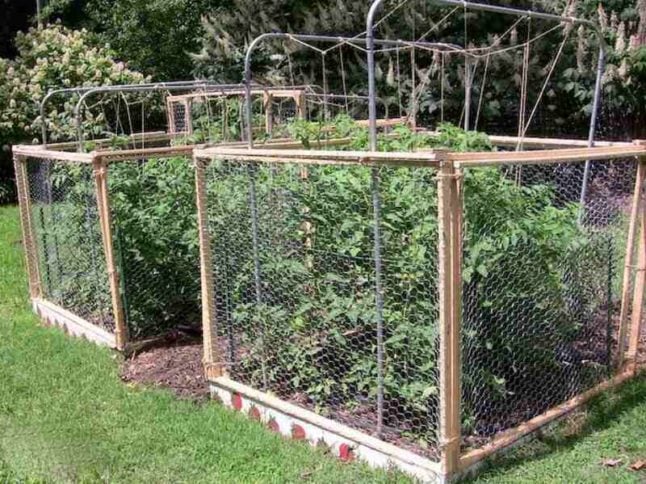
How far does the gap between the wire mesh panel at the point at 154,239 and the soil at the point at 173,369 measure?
22 cm

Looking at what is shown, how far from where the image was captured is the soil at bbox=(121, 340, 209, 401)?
15.7 ft

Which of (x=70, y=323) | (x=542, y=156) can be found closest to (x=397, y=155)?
(x=542, y=156)

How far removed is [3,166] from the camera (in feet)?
44.9

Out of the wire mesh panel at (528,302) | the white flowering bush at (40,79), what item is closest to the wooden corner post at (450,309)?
the wire mesh panel at (528,302)

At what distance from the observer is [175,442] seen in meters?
4.03

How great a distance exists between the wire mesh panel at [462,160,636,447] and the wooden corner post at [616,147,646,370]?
60mm

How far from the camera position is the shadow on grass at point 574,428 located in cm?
354

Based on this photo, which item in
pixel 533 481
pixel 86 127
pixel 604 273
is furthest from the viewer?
pixel 86 127

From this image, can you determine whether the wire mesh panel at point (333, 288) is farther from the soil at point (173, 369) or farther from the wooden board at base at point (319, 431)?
the soil at point (173, 369)

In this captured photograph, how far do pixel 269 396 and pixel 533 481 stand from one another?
58.0 inches

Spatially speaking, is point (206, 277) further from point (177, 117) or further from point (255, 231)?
point (177, 117)

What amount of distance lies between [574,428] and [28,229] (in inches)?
188

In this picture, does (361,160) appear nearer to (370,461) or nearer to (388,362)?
(388,362)

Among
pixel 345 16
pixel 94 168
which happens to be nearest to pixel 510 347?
pixel 94 168
